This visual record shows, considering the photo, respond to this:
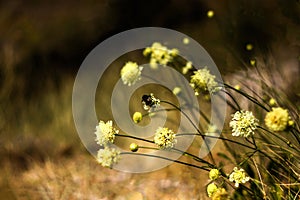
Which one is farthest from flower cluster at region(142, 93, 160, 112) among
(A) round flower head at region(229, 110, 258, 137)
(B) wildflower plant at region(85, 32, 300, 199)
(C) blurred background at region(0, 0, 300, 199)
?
(C) blurred background at region(0, 0, 300, 199)

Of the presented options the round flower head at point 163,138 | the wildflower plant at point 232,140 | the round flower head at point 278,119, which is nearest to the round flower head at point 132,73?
the wildflower plant at point 232,140

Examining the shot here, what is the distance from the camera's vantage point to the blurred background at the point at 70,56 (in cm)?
108

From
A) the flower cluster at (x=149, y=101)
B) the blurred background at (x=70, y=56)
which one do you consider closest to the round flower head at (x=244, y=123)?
the flower cluster at (x=149, y=101)

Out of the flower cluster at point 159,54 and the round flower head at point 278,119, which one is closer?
the round flower head at point 278,119

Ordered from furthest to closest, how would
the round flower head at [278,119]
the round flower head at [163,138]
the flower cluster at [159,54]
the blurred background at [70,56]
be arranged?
the blurred background at [70,56] < the flower cluster at [159,54] < the round flower head at [163,138] < the round flower head at [278,119]

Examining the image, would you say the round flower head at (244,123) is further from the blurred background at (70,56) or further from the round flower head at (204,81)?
the blurred background at (70,56)

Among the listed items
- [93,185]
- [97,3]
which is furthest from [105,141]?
[97,3]

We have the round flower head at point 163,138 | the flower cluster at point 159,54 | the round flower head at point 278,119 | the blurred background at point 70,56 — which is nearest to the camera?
the round flower head at point 278,119

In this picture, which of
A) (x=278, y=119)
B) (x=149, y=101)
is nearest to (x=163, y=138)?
(x=149, y=101)

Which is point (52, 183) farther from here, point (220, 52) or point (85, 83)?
point (220, 52)

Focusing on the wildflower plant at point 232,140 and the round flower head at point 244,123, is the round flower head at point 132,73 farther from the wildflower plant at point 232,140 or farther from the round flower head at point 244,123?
the round flower head at point 244,123

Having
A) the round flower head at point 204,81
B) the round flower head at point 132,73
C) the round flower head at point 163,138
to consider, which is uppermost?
the round flower head at point 132,73

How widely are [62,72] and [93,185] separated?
1.32ft

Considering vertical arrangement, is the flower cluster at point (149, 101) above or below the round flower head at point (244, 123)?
above
